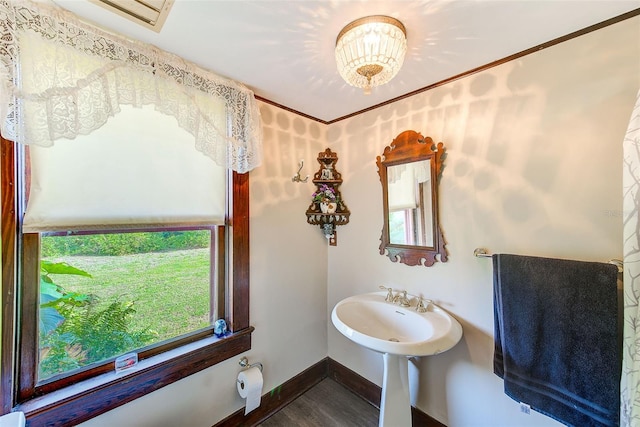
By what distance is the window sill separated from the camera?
0.96 meters

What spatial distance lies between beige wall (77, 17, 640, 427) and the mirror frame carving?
53mm

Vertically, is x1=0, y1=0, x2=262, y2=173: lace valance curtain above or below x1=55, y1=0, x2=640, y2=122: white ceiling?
below

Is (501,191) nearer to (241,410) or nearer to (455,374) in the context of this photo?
(455,374)

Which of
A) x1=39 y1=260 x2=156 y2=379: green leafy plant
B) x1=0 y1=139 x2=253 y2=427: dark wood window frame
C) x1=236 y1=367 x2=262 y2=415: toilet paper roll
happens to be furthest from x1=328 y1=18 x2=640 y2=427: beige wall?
x1=39 y1=260 x2=156 y2=379: green leafy plant

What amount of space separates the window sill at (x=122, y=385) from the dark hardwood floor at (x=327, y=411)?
0.64 meters

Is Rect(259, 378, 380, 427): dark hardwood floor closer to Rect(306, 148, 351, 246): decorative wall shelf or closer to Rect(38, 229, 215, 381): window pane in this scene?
Rect(38, 229, 215, 381): window pane

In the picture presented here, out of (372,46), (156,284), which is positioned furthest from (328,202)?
(156,284)

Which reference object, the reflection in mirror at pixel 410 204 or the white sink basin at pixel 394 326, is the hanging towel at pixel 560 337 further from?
the reflection in mirror at pixel 410 204

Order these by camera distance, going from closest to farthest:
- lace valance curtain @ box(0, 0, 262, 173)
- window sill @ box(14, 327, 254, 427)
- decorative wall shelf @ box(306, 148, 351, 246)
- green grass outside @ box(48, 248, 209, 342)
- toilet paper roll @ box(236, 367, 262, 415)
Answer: lace valance curtain @ box(0, 0, 262, 173), window sill @ box(14, 327, 254, 427), green grass outside @ box(48, 248, 209, 342), toilet paper roll @ box(236, 367, 262, 415), decorative wall shelf @ box(306, 148, 351, 246)

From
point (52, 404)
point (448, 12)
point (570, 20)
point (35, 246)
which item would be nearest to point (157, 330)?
point (52, 404)


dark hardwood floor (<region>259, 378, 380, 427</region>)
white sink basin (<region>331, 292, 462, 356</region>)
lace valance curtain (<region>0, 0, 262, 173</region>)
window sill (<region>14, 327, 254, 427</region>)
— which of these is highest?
lace valance curtain (<region>0, 0, 262, 173</region>)

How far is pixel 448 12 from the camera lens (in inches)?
37.5

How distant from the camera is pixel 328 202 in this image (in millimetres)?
1921

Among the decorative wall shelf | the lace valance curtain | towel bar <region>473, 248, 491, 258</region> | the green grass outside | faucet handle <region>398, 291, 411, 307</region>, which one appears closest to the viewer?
the lace valance curtain
